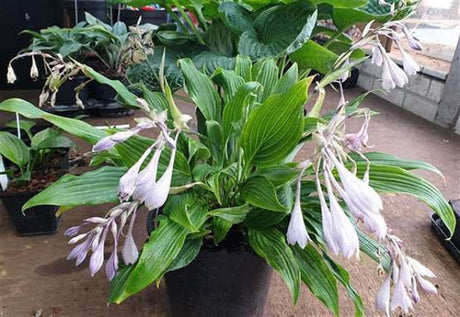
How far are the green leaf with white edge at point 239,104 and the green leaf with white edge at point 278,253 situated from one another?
17 centimetres

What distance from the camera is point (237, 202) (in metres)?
0.66

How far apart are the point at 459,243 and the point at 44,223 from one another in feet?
3.42

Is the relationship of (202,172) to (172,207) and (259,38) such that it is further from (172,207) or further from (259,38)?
(259,38)

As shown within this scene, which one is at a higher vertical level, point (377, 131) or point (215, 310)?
point (215, 310)

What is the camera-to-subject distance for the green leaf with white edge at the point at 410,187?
1.84 feet

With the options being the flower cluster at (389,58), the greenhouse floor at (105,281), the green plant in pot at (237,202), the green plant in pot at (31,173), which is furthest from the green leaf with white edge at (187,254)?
the green plant in pot at (31,173)

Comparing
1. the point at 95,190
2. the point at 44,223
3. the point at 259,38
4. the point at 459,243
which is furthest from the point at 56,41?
the point at 459,243

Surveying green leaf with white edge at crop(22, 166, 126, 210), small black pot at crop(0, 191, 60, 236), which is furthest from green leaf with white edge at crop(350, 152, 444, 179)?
small black pot at crop(0, 191, 60, 236)

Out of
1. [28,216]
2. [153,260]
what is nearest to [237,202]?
[153,260]

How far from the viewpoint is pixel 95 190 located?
576 mm

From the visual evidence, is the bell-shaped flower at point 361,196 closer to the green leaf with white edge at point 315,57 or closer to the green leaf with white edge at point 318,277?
the green leaf with white edge at point 318,277

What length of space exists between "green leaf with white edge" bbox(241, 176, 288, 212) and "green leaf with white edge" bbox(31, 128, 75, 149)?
0.66 m

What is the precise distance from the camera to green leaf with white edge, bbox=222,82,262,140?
0.58 m

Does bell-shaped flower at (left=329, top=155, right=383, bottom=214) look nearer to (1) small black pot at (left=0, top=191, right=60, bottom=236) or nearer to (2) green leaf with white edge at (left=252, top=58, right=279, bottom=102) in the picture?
(2) green leaf with white edge at (left=252, top=58, right=279, bottom=102)
